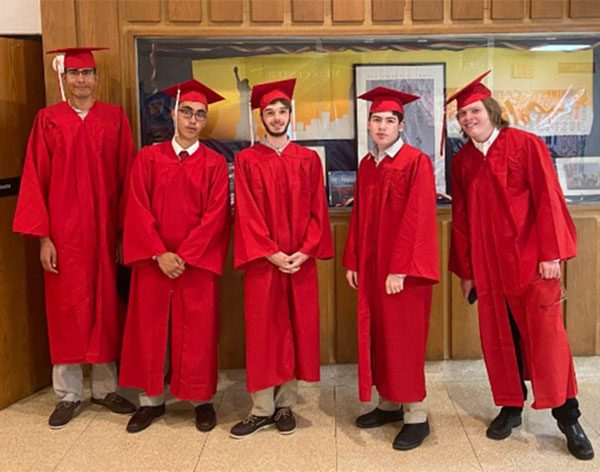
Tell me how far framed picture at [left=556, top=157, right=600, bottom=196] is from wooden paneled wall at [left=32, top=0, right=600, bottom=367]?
16 centimetres

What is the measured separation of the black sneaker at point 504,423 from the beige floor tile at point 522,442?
0.03 metres

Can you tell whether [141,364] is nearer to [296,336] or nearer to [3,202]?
[296,336]

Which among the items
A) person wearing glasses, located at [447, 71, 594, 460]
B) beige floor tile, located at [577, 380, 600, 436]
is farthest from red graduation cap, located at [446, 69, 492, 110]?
beige floor tile, located at [577, 380, 600, 436]

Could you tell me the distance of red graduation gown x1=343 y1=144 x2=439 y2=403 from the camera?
10.2 feet

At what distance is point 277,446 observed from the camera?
3234mm

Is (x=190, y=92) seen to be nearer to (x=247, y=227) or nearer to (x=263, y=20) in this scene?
(x=247, y=227)

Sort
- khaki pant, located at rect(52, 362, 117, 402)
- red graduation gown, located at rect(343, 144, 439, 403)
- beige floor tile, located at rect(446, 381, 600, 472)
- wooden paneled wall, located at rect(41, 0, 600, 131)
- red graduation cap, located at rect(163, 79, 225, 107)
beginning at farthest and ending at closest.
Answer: wooden paneled wall, located at rect(41, 0, 600, 131) → khaki pant, located at rect(52, 362, 117, 402) → red graduation cap, located at rect(163, 79, 225, 107) → red graduation gown, located at rect(343, 144, 439, 403) → beige floor tile, located at rect(446, 381, 600, 472)

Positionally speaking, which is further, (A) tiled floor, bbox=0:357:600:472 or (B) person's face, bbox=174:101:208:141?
(B) person's face, bbox=174:101:208:141

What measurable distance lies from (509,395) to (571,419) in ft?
0.91

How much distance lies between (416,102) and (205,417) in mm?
2142

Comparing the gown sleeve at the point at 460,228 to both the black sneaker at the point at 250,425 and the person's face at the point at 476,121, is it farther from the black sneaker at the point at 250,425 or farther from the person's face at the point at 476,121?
the black sneaker at the point at 250,425

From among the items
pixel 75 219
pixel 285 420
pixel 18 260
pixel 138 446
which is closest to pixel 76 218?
pixel 75 219

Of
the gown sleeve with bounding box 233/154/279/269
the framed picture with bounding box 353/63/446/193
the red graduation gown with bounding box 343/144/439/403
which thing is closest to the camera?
the red graduation gown with bounding box 343/144/439/403

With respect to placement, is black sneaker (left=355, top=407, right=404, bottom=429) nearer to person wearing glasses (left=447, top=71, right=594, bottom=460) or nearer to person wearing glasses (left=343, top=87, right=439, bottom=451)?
person wearing glasses (left=343, top=87, right=439, bottom=451)
